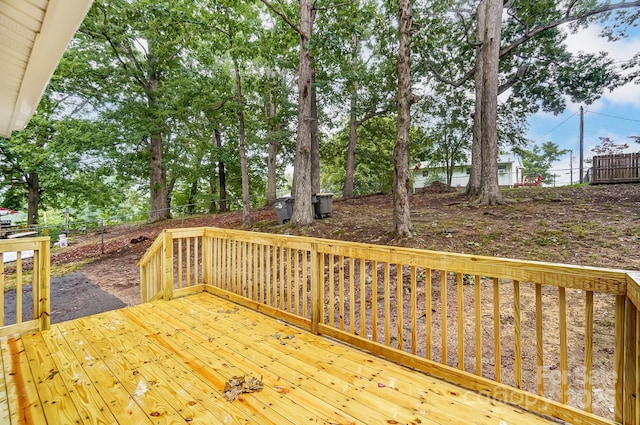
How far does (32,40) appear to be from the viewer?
7.50ft

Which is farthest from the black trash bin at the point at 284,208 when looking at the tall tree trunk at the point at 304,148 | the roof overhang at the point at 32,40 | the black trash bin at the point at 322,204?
the roof overhang at the point at 32,40

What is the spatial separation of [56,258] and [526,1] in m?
16.5

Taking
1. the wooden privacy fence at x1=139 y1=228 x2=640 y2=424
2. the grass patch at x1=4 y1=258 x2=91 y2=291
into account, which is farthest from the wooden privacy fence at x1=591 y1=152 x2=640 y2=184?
the grass patch at x1=4 y1=258 x2=91 y2=291

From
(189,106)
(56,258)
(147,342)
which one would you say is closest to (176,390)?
(147,342)

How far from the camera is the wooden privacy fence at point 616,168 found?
1061 centimetres

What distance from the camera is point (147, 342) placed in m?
2.66

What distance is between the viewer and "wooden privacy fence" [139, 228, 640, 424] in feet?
4.93

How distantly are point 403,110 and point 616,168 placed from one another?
10704 millimetres

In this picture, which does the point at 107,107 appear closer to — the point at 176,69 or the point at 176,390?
the point at 176,69

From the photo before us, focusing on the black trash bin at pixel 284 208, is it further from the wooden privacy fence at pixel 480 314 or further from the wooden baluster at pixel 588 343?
the wooden baluster at pixel 588 343

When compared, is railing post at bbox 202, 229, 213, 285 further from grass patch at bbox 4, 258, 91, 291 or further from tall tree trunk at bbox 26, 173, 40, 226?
tall tree trunk at bbox 26, 173, 40, 226

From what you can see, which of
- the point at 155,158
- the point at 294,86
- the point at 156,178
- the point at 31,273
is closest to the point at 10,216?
the point at 156,178

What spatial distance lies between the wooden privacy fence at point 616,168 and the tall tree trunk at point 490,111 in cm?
625

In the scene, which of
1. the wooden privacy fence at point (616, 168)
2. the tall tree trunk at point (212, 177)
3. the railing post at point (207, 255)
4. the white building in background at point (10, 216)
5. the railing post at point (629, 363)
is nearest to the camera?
the railing post at point (629, 363)
